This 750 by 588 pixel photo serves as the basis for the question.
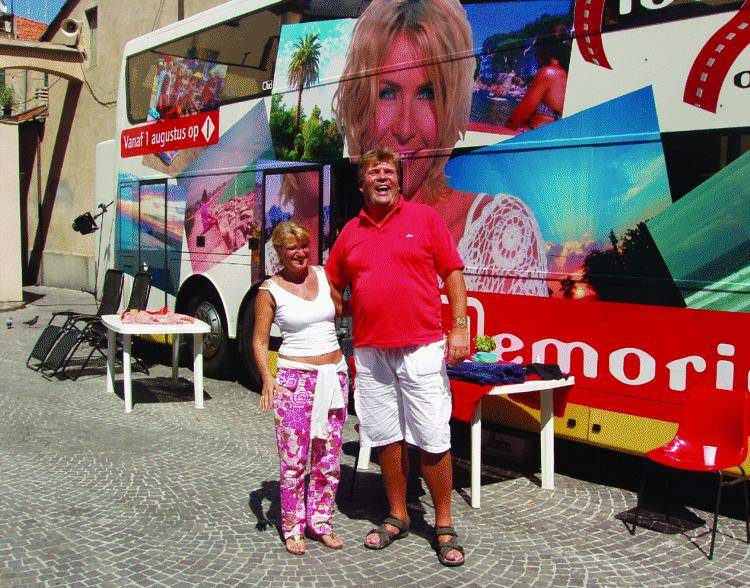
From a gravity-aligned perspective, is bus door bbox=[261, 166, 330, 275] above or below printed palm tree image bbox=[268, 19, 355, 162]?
below

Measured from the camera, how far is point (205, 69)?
28.0 feet

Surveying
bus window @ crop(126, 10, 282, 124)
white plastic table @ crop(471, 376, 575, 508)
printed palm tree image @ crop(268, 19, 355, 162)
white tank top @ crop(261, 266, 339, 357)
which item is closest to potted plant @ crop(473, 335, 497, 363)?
white plastic table @ crop(471, 376, 575, 508)

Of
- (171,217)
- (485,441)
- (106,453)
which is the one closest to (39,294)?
(171,217)

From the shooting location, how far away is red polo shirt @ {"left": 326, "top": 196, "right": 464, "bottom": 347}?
3.87 meters

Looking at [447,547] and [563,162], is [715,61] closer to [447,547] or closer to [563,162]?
[563,162]

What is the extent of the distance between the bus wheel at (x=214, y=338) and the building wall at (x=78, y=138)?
10.0 m

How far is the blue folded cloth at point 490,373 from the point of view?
15.0 feet

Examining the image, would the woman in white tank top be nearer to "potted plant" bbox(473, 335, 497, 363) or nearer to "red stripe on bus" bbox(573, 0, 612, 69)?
"potted plant" bbox(473, 335, 497, 363)

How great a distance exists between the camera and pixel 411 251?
3.88 metres

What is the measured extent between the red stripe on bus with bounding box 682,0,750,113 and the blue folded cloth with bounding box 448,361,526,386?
5.95ft

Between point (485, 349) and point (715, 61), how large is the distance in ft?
7.17

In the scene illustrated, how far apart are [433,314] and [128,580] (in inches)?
75.9

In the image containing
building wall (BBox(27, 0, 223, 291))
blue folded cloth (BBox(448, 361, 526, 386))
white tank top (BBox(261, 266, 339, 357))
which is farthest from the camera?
building wall (BBox(27, 0, 223, 291))

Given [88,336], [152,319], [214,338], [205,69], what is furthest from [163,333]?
[205,69]
